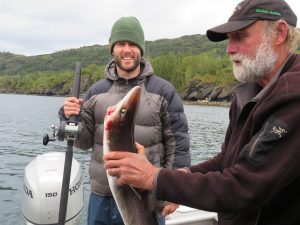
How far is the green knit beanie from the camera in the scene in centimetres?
481

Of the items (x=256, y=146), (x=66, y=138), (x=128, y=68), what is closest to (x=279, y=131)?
(x=256, y=146)

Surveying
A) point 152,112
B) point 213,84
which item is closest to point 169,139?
point 152,112

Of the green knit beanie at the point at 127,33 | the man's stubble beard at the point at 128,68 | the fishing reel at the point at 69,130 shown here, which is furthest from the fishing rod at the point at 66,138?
the green knit beanie at the point at 127,33

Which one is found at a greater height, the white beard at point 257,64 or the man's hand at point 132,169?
the white beard at point 257,64

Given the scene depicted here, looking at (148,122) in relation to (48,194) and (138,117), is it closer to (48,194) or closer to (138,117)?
(138,117)

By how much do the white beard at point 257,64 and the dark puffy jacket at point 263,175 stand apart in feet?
0.68

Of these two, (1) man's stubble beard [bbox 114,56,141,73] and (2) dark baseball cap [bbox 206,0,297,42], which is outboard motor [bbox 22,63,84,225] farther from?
(2) dark baseball cap [bbox 206,0,297,42]

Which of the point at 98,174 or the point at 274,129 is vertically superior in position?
the point at 274,129

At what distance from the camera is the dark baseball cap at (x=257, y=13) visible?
9.20 ft

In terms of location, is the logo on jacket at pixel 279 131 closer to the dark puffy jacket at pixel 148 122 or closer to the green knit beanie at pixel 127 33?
the dark puffy jacket at pixel 148 122

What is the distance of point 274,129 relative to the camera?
7.52 ft

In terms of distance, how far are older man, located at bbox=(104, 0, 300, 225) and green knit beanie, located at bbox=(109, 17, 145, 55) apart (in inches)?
73.0

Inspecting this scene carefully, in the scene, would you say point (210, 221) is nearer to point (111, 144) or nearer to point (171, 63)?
point (111, 144)

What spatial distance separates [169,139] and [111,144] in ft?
7.10
